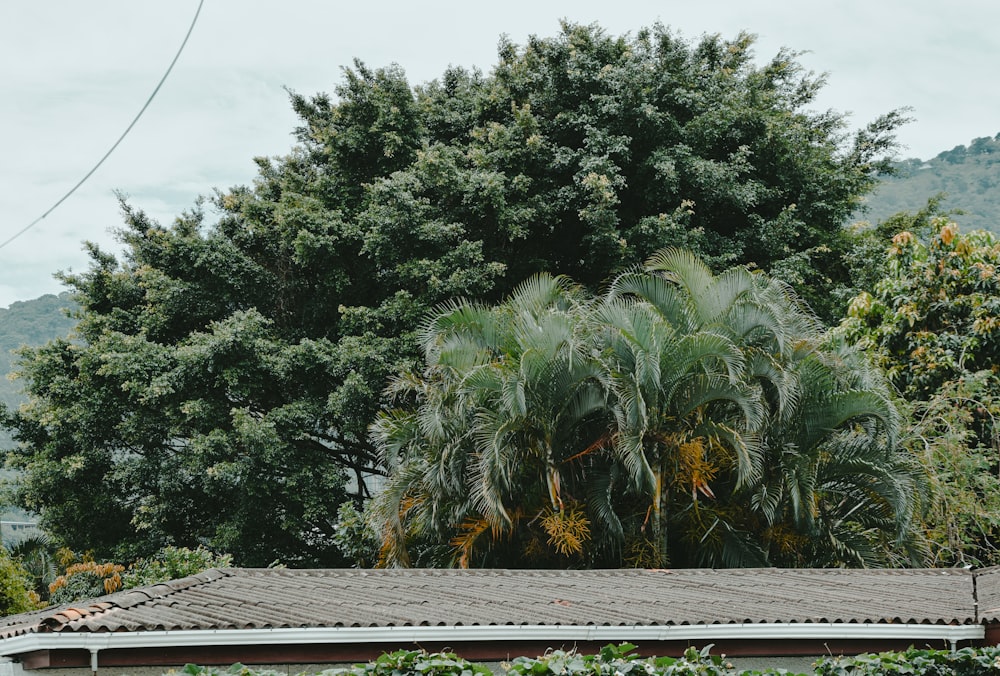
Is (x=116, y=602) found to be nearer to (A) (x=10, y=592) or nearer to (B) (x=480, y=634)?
(B) (x=480, y=634)

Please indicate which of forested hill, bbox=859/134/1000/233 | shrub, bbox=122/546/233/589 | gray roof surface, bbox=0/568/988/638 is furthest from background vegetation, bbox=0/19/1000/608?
forested hill, bbox=859/134/1000/233

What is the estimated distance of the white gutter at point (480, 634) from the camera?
7.10 m

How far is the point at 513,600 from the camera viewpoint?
879cm

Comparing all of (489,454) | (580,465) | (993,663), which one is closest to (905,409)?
(580,465)

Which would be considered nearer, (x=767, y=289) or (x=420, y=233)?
(x=767, y=289)

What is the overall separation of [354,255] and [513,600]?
1307 centimetres

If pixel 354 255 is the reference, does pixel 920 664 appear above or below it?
below

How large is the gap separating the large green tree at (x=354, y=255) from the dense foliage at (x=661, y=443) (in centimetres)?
507

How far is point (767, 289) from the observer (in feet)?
45.6

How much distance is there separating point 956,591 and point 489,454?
5.63 m

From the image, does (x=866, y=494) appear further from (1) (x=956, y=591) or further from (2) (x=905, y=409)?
(1) (x=956, y=591)

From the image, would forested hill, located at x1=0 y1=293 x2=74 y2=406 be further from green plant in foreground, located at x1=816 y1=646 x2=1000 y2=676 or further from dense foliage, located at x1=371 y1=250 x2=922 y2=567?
green plant in foreground, located at x1=816 y1=646 x2=1000 y2=676

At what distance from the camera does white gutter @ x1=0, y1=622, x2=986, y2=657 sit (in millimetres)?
7102

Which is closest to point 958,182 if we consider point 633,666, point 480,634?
point 480,634
